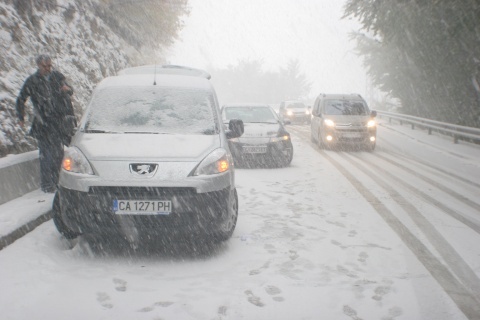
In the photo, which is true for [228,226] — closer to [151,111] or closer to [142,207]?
[142,207]

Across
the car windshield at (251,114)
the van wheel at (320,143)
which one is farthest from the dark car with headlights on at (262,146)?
the van wheel at (320,143)

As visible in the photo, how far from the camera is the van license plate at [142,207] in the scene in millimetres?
5012

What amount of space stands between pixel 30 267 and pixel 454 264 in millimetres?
4246

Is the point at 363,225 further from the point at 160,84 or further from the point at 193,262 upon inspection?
the point at 160,84

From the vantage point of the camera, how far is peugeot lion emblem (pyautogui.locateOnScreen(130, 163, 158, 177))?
510 cm

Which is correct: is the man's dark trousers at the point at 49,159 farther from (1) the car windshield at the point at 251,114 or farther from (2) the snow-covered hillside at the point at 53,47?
(1) the car windshield at the point at 251,114

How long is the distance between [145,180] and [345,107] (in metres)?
13.5

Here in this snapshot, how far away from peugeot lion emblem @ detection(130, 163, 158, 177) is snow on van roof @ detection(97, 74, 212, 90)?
1794 millimetres

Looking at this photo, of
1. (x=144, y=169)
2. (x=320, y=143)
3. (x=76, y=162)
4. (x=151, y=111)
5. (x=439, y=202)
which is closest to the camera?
(x=144, y=169)

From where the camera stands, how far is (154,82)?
6.65 meters

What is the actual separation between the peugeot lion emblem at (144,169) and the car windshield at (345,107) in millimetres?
12964

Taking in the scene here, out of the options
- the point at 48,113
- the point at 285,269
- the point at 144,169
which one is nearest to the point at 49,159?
the point at 48,113

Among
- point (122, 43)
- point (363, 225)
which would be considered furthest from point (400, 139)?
point (363, 225)

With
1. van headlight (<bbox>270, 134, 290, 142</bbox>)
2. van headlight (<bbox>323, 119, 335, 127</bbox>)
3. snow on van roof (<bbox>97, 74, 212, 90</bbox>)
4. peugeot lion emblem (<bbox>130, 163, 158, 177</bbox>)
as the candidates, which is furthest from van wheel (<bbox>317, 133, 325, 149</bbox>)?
peugeot lion emblem (<bbox>130, 163, 158, 177</bbox>)
